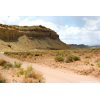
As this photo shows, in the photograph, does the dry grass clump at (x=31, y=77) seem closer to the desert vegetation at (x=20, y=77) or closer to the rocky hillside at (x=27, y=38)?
the desert vegetation at (x=20, y=77)

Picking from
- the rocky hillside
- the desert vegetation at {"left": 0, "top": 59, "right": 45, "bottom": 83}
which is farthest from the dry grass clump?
the rocky hillside

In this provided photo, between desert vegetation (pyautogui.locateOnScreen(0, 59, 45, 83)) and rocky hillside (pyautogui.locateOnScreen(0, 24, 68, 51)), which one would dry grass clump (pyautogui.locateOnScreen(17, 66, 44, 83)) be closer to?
desert vegetation (pyautogui.locateOnScreen(0, 59, 45, 83))

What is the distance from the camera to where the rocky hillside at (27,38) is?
178 ft

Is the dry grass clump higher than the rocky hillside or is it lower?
lower

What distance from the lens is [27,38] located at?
59844mm

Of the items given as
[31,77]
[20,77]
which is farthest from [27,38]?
[31,77]

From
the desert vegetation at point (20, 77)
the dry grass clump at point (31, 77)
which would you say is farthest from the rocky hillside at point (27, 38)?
the dry grass clump at point (31, 77)

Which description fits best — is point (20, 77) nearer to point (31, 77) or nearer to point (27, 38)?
point (31, 77)

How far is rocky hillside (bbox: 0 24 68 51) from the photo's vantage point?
5441 centimetres
